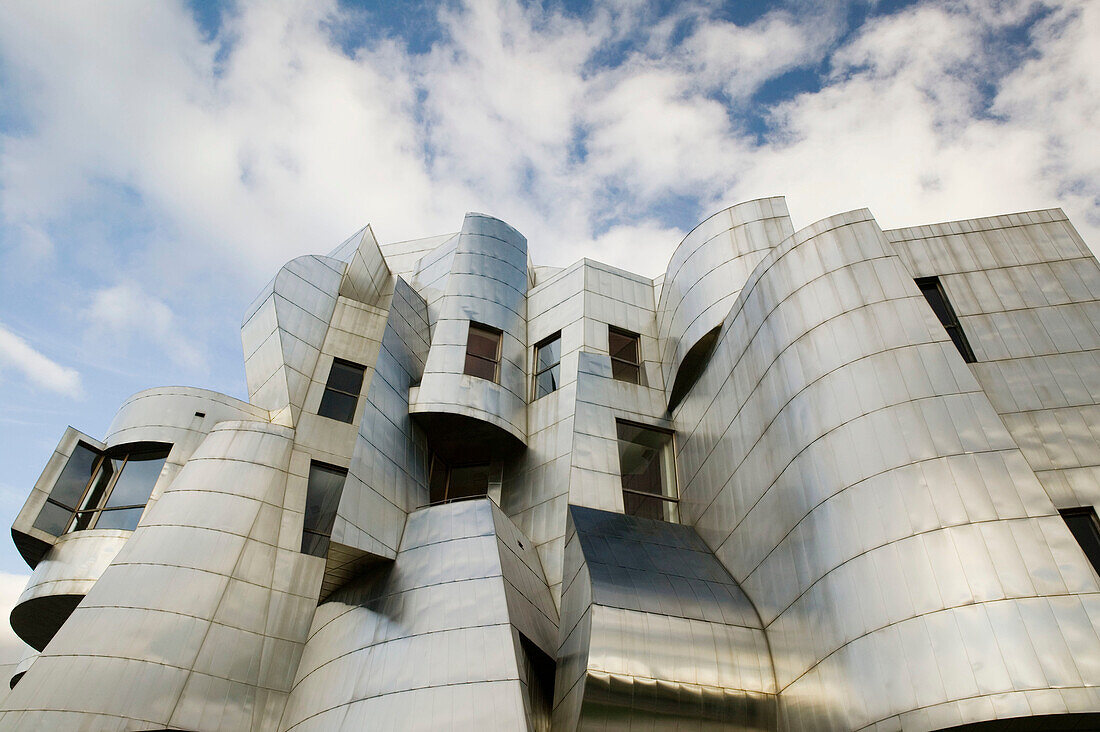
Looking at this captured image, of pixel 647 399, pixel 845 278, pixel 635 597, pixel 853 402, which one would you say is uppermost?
pixel 647 399

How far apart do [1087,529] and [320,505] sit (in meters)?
20.0

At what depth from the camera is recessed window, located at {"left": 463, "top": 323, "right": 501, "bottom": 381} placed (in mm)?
27609

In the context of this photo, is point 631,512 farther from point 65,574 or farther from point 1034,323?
point 65,574

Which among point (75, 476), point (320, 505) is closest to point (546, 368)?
point (320, 505)

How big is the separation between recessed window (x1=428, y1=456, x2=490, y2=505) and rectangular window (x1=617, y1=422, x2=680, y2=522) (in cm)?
504

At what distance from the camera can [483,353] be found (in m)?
28.3

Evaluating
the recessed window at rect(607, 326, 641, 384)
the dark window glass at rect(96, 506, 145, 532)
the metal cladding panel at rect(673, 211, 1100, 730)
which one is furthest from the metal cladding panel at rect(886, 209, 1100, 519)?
the dark window glass at rect(96, 506, 145, 532)

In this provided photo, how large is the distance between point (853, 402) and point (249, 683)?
53.2ft

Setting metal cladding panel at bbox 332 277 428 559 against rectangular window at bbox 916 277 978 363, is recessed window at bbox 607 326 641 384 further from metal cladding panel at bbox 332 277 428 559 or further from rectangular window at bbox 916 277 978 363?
rectangular window at bbox 916 277 978 363

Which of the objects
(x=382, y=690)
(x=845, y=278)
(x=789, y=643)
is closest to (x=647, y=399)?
(x=845, y=278)

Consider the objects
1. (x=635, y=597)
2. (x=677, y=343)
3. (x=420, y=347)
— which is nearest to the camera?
(x=635, y=597)

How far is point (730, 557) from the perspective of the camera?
20.0 meters

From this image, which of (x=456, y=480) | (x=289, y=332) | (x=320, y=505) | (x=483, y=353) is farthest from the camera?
(x=483, y=353)

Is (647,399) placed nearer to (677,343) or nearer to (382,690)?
(677,343)
